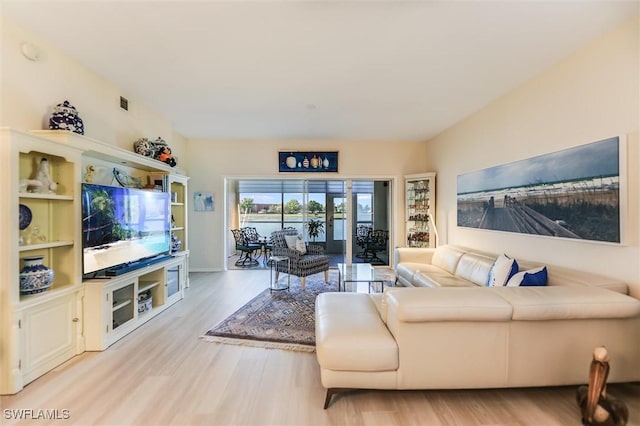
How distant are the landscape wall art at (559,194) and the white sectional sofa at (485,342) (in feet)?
2.80

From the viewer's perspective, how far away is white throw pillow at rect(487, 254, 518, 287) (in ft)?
9.26

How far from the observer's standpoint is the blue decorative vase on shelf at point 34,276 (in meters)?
2.12

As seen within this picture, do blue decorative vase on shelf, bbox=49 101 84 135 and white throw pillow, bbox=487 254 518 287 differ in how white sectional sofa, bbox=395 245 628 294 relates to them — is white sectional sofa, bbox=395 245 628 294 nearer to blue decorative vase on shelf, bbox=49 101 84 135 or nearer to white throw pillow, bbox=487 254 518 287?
white throw pillow, bbox=487 254 518 287

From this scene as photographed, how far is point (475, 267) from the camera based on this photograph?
3.51 metres

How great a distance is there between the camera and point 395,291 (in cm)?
195

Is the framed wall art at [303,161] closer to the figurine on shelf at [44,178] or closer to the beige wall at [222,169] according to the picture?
the beige wall at [222,169]

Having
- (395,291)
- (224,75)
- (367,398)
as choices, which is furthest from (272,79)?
(367,398)

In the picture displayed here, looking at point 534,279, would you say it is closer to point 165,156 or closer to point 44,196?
point 44,196

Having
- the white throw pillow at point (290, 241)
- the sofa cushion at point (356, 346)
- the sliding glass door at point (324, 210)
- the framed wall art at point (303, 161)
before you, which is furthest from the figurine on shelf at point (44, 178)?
the sliding glass door at point (324, 210)

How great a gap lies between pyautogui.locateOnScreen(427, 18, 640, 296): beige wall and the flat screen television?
175 inches

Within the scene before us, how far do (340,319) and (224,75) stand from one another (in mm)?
2751

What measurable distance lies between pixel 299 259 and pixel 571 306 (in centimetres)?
334

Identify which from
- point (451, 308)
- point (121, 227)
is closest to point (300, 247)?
point (121, 227)

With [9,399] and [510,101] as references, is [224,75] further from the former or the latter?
[510,101]
